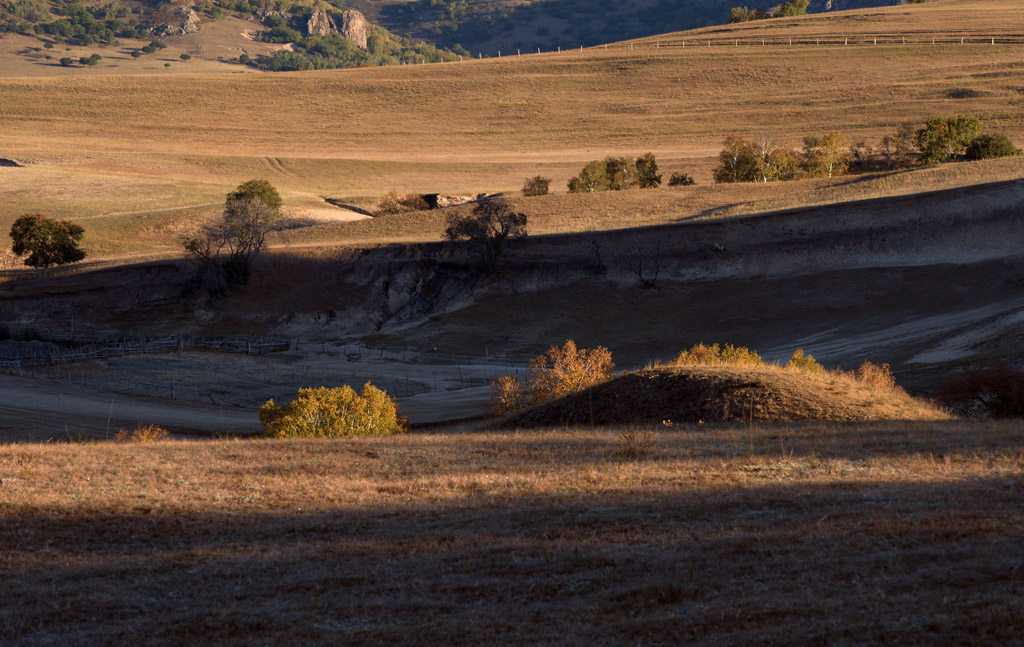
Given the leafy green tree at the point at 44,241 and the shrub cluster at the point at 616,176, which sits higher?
the shrub cluster at the point at 616,176

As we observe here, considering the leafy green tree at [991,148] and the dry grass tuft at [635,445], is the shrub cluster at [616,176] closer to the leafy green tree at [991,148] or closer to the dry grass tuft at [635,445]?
the leafy green tree at [991,148]

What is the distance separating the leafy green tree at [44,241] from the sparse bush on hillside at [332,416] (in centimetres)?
4178

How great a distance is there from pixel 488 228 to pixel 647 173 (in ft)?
79.4

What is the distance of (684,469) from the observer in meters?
14.1

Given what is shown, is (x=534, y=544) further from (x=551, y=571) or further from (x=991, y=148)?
(x=991, y=148)

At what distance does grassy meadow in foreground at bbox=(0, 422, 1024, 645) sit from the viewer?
766 centimetres

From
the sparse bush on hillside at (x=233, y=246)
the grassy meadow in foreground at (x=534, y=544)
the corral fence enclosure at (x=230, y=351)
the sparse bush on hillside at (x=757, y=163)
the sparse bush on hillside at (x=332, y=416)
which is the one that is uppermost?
the sparse bush on hillside at (x=757, y=163)

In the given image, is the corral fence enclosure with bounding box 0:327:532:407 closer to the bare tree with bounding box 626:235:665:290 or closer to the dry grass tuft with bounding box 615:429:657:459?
the bare tree with bounding box 626:235:665:290

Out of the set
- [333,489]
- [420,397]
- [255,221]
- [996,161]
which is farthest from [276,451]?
[996,161]

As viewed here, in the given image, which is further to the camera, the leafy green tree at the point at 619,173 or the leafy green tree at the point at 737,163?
the leafy green tree at the point at 619,173

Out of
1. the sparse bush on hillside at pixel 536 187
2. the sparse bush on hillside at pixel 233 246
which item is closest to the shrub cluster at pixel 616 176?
the sparse bush on hillside at pixel 536 187

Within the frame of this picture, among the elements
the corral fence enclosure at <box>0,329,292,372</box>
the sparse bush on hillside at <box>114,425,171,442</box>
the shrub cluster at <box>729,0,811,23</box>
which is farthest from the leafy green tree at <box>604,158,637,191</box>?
the shrub cluster at <box>729,0,811,23</box>

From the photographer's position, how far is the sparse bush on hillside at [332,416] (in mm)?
25047

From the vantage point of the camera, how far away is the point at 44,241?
208 feet
